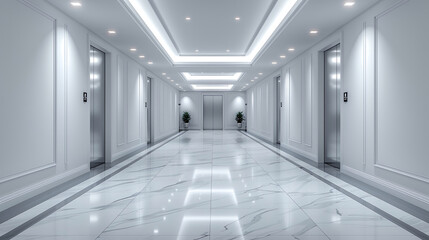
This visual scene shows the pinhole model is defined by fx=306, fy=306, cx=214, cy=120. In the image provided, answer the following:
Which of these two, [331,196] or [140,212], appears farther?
[331,196]

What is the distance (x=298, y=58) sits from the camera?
11031 mm

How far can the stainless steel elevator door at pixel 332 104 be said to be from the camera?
836 cm

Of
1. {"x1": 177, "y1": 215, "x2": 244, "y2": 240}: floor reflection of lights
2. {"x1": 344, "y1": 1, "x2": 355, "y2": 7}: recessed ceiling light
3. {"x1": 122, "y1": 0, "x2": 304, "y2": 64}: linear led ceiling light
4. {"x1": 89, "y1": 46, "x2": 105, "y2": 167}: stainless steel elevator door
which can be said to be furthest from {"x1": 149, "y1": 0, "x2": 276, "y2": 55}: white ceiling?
{"x1": 177, "y1": 215, "x2": 244, "y2": 240}: floor reflection of lights

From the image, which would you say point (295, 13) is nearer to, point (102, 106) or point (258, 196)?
point (258, 196)

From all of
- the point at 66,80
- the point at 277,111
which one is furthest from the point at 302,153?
the point at 66,80

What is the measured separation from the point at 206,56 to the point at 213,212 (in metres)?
10.3

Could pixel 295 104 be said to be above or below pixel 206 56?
below

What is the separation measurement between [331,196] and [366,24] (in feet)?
11.8

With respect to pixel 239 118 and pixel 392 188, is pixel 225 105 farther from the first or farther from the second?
pixel 392 188

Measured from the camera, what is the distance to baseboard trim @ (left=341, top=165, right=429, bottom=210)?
15.2ft

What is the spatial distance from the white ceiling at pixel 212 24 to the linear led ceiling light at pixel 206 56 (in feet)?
0.59

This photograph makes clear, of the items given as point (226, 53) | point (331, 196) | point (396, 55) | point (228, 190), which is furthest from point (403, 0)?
point (226, 53)

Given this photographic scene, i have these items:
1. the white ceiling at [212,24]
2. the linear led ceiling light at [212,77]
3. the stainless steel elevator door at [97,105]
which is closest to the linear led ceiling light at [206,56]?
the white ceiling at [212,24]

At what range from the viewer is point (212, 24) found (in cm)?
927
